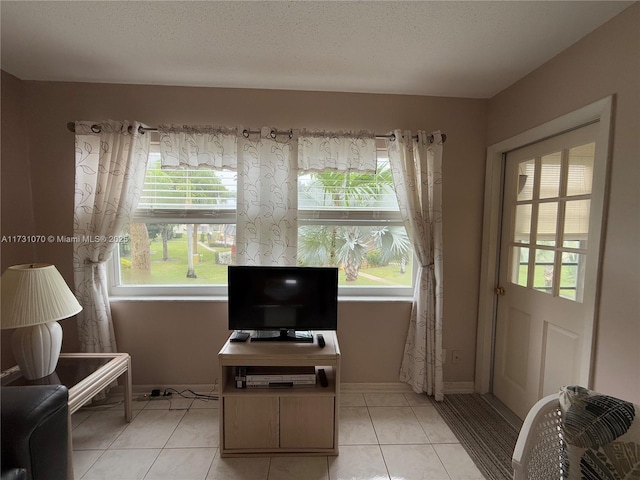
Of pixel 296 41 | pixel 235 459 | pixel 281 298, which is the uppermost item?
pixel 296 41

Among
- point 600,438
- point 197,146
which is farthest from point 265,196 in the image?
point 600,438

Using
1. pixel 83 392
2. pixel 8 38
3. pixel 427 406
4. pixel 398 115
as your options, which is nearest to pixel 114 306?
pixel 83 392

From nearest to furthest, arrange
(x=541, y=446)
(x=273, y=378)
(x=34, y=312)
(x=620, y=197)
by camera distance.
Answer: (x=541, y=446) < (x=620, y=197) < (x=34, y=312) < (x=273, y=378)

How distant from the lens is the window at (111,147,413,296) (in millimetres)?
2102

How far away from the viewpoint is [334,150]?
2031 mm

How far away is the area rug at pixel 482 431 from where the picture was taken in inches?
60.7

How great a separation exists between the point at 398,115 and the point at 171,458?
2678 mm

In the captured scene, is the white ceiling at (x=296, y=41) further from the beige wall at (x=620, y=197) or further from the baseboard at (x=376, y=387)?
the baseboard at (x=376, y=387)

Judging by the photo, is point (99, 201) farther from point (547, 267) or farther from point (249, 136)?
point (547, 267)

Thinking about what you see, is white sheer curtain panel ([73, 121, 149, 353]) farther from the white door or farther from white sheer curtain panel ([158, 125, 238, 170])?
the white door

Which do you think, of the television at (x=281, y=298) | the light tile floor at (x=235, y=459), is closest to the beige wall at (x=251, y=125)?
the light tile floor at (x=235, y=459)

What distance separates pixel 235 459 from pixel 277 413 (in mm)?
343

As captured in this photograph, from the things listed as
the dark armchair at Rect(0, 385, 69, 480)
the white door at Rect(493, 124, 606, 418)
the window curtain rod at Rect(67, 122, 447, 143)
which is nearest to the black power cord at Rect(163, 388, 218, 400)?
the dark armchair at Rect(0, 385, 69, 480)

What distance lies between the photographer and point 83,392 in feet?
4.78
